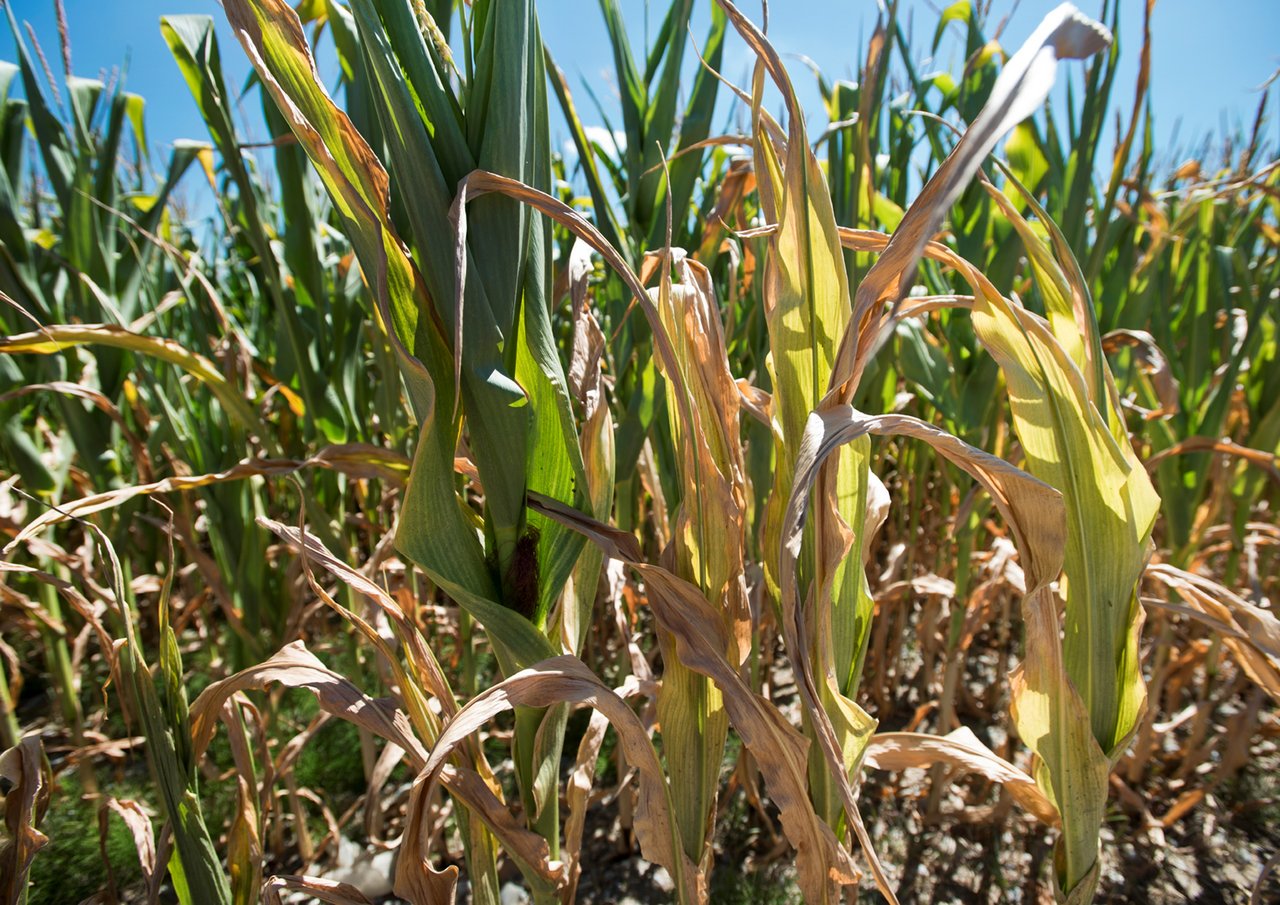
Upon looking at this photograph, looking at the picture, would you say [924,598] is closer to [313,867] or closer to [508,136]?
[313,867]

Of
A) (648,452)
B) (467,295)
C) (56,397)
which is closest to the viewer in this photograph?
(467,295)

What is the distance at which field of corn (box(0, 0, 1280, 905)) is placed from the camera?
0.40m

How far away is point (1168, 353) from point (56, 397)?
5.33 feet

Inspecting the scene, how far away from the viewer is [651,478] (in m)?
0.80

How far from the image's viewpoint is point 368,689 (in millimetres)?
1465

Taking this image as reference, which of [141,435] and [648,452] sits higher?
[648,452]

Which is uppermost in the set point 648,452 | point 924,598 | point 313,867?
point 648,452

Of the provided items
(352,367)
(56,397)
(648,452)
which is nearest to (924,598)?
(648,452)

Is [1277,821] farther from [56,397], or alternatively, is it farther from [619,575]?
[56,397]

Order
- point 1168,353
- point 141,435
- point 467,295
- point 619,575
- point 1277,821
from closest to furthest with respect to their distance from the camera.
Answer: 1. point 467,295
2. point 619,575
3. point 1277,821
4. point 1168,353
5. point 141,435

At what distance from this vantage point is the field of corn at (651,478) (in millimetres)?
404

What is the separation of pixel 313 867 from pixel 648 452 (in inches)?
31.7

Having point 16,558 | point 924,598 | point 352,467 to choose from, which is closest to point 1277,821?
point 924,598

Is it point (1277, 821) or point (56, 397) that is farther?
point (1277, 821)
